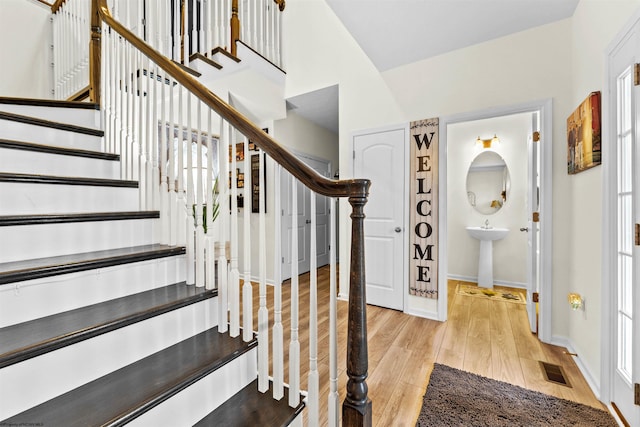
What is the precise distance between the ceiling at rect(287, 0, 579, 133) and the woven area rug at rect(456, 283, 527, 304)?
113 inches

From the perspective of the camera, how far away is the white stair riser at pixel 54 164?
57.0 inches

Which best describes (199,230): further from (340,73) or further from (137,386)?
(340,73)

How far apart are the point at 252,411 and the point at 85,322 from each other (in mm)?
708

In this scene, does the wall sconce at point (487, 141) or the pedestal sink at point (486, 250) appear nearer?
the pedestal sink at point (486, 250)

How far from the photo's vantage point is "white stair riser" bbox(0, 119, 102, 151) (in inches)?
63.4

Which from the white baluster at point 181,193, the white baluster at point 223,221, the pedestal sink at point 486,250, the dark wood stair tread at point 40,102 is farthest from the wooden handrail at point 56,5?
the pedestal sink at point 486,250

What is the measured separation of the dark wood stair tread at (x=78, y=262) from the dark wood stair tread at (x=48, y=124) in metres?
1.01

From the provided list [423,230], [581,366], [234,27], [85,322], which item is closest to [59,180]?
[85,322]

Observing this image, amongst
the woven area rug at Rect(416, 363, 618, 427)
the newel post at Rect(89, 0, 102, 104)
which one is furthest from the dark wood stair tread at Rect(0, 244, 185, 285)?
the woven area rug at Rect(416, 363, 618, 427)

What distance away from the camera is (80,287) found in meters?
1.16

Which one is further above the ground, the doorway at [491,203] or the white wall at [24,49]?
the white wall at [24,49]

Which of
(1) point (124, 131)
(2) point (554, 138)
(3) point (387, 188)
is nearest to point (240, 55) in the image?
(1) point (124, 131)

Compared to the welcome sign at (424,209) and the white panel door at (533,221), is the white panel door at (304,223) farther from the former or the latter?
the white panel door at (533,221)

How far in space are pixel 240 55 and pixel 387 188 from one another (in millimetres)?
2248
